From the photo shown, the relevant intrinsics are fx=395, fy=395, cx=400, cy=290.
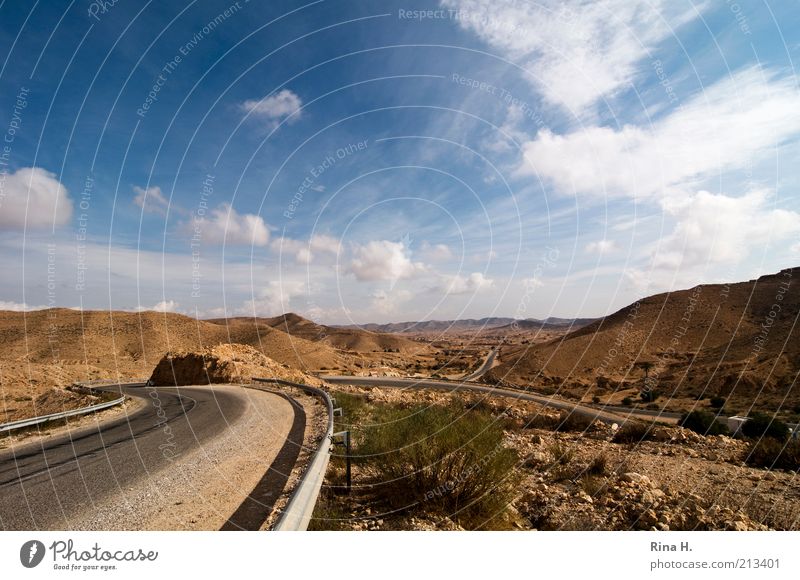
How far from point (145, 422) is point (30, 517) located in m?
11.3

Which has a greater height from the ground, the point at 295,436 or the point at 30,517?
the point at 30,517

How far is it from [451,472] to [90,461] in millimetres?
8919

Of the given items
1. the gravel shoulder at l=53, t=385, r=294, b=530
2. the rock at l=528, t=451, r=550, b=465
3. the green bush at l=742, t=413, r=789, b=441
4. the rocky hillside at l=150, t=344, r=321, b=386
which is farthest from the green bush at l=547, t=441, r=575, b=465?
the rocky hillside at l=150, t=344, r=321, b=386

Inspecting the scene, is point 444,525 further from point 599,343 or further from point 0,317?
point 0,317

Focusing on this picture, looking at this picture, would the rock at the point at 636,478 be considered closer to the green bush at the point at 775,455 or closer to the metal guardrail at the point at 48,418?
the green bush at the point at 775,455

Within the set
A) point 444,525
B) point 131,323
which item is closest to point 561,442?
point 444,525

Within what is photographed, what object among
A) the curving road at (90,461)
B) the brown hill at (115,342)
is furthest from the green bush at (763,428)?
the brown hill at (115,342)

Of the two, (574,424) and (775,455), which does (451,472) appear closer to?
(775,455)

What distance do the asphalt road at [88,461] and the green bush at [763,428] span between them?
2174 centimetres

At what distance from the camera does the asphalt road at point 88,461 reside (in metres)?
6.66

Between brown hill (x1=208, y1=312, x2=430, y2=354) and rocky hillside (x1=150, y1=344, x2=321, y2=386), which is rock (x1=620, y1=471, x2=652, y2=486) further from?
brown hill (x1=208, y1=312, x2=430, y2=354)

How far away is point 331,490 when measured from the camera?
876 cm

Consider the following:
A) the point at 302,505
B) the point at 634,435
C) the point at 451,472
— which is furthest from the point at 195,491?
the point at 634,435

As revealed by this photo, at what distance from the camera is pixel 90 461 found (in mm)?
9836
